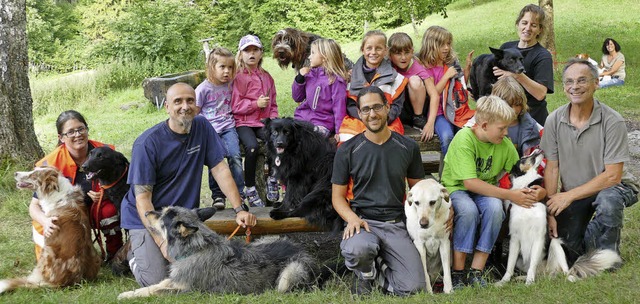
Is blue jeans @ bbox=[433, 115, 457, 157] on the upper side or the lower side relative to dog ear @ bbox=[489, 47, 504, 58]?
lower

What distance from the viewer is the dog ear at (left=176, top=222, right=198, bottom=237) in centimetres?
385

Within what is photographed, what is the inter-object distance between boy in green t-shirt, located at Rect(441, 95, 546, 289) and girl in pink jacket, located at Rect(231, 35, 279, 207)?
1861mm

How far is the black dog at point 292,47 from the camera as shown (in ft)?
17.9

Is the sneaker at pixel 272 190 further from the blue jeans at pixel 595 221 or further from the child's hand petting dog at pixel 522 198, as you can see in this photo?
the blue jeans at pixel 595 221

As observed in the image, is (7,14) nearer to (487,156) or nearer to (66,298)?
(66,298)

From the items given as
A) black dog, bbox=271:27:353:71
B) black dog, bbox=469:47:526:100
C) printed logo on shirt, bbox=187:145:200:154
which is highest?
black dog, bbox=271:27:353:71

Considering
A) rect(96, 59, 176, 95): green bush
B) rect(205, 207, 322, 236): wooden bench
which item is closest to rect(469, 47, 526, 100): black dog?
rect(205, 207, 322, 236): wooden bench

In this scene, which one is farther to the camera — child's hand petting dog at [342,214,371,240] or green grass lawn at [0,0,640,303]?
child's hand petting dog at [342,214,371,240]

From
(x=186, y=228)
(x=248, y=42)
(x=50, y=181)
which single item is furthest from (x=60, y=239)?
(x=248, y=42)

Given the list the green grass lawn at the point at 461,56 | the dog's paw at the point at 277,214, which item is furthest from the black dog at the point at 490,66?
the dog's paw at the point at 277,214

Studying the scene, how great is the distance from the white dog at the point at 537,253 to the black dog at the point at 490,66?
5.18 feet

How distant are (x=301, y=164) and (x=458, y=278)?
159 centimetres

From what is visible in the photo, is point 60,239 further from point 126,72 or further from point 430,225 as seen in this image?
point 126,72

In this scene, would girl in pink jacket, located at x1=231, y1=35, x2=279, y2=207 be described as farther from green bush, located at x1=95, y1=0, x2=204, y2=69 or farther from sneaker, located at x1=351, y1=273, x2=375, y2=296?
green bush, located at x1=95, y1=0, x2=204, y2=69
